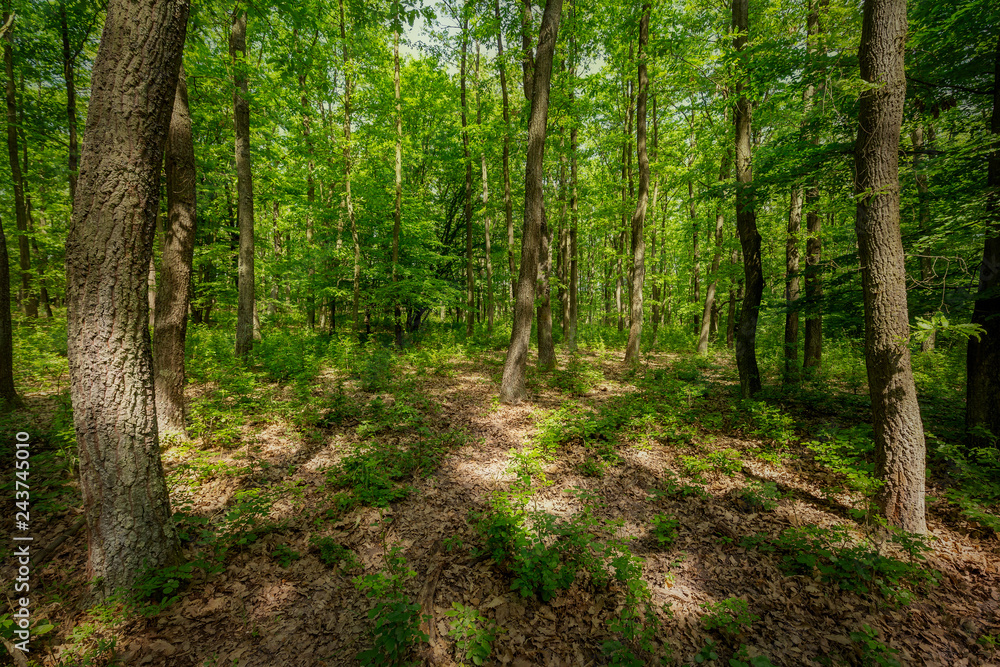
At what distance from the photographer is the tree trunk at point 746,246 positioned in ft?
25.0

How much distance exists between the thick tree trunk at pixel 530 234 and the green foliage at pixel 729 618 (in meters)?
5.45

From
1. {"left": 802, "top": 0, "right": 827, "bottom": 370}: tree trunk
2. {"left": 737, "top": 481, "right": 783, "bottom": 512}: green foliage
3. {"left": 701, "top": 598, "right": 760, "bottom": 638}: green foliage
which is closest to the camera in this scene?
{"left": 701, "top": 598, "right": 760, "bottom": 638}: green foliage

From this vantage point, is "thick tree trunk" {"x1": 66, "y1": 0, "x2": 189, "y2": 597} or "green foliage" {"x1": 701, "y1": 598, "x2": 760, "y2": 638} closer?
"thick tree trunk" {"x1": 66, "y1": 0, "x2": 189, "y2": 597}

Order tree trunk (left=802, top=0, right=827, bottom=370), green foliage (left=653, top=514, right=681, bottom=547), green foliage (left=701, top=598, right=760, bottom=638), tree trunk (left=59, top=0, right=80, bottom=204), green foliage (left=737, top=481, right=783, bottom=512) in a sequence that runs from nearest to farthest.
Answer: green foliage (left=701, top=598, right=760, bottom=638), green foliage (left=653, top=514, right=681, bottom=547), green foliage (left=737, top=481, right=783, bottom=512), tree trunk (left=802, top=0, right=827, bottom=370), tree trunk (left=59, top=0, right=80, bottom=204)

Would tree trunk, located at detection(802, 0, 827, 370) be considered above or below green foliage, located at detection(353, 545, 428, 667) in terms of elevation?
above

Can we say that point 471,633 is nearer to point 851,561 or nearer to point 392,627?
point 392,627

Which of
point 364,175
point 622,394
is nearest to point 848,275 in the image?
point 622,394

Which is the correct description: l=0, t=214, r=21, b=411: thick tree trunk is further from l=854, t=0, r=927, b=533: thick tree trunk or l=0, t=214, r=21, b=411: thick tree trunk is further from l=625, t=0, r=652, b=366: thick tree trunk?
l=625, t=0, r=652, b=366: thick tree trunk

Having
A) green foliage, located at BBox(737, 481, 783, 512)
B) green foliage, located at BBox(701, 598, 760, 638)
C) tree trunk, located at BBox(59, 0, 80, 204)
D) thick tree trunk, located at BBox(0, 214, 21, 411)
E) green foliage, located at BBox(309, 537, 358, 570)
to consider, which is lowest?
green foliage, located at BBox(701, 598, 760, 638)

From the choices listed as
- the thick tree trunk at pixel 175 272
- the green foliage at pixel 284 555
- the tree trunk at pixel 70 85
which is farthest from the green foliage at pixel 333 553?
the tree trunk at pixel 70 85

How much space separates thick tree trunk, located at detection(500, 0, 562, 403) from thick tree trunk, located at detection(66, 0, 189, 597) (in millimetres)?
6024

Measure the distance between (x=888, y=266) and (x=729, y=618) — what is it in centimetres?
413

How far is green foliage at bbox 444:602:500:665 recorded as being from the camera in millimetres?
2674

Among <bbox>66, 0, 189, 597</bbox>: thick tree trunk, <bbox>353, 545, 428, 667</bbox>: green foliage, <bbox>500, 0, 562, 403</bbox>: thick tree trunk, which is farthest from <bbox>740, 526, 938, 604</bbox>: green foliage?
<bbox>66, 0, 189, 597</bbox>: thick tree trunk
